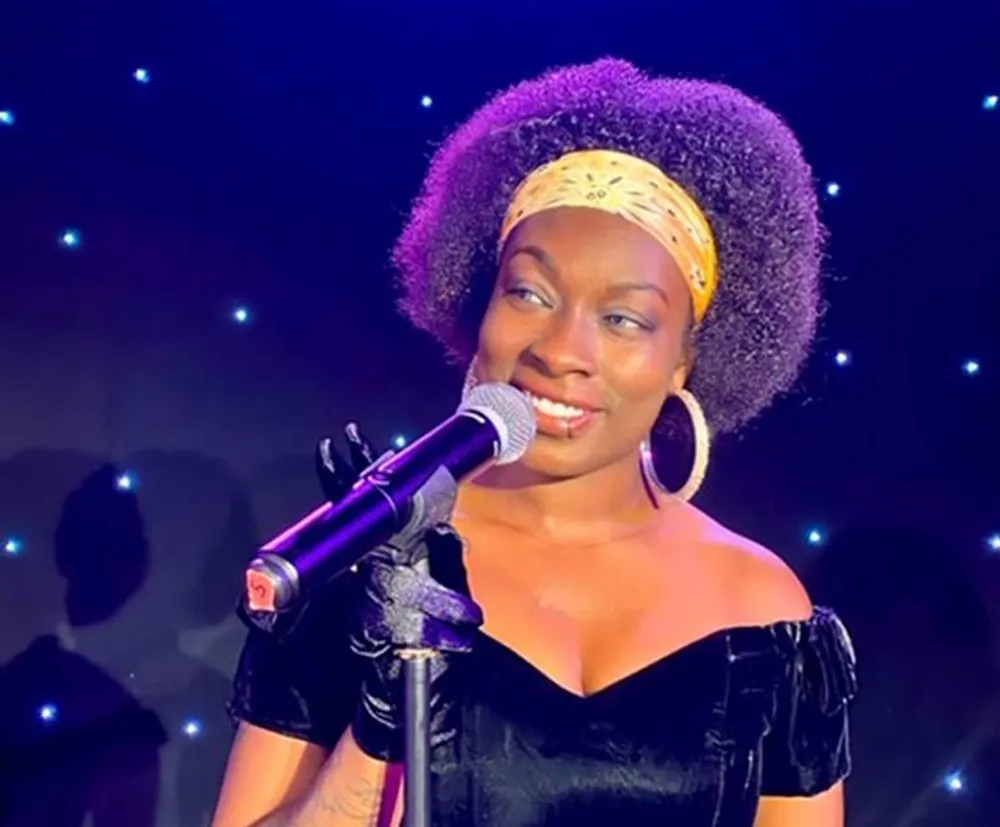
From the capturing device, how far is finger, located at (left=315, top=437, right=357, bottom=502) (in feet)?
3.04

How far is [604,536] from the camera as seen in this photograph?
155 centimetres

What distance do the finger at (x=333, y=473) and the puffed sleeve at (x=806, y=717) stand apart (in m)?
0.75

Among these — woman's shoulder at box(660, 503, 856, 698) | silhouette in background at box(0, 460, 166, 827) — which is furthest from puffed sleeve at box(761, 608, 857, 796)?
silhouette in background at box(0, 460, 166, 827)

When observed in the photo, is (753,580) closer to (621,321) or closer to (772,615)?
(772,615)

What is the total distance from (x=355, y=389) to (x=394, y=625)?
133 cm

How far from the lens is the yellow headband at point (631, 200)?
1479 millimetres

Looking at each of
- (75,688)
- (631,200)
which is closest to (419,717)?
(631,200)

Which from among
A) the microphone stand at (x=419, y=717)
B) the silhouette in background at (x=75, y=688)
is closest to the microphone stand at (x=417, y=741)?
the microphone stand at (x=419, y=717)

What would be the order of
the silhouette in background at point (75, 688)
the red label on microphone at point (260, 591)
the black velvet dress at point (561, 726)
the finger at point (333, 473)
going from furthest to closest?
the silhouette in background at point (75, 688) < the black velvet dress at point (561, 726) < the finger at point (333, 473) < the red label on microphone at point (260, 591)

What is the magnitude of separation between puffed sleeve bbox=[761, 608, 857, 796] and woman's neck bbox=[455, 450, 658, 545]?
223 mm

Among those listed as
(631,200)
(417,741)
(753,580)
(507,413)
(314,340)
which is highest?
(314,340)

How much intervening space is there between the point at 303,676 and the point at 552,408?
358 mm

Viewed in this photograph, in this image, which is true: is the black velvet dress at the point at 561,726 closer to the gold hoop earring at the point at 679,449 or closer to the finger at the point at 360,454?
the gold hoop earring at the point at 679,449

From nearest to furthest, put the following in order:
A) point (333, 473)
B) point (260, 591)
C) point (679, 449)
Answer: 1. point (260, 591)
2. point (333, 473)
3. point (679, 449)
